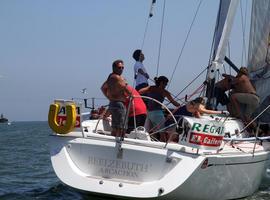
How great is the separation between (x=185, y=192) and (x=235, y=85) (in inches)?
147

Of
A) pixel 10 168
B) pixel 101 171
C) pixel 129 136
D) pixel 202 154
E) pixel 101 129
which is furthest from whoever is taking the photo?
pixel 10 168

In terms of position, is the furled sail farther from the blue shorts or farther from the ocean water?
the blue shorts

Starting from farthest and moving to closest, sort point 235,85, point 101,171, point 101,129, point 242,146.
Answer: point 235,85 → point 101,129 → point 242,146 → point 101,171

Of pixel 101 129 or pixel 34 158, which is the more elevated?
pixel 101 129

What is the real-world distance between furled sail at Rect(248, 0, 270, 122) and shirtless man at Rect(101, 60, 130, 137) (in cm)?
473

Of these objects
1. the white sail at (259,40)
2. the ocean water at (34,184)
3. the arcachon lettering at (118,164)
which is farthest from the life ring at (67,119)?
the white sail at (259,40)

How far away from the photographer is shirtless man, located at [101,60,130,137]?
800cm

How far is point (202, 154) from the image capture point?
23.1ft

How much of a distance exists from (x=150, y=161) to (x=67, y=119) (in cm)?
139

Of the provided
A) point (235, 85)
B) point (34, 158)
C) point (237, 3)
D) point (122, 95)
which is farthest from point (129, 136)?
point (34, 158)

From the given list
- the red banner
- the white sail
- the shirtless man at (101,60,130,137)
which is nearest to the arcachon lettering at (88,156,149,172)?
the shirtless man at (101,60,130,137)

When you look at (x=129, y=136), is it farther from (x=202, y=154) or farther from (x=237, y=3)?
(x=237, y=3)

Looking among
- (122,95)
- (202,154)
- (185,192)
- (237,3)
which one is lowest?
(185,192)

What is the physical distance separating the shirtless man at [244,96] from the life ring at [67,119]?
3.68 metres
